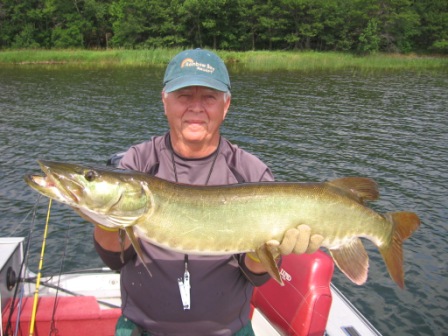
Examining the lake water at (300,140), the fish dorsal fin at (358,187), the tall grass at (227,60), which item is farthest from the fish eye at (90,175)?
the tall grass at (227,60)

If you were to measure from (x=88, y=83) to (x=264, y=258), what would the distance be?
83.6 feet

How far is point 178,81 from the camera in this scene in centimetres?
268

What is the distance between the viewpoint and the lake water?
6.87 metres

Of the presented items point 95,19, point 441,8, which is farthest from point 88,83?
point 441,8

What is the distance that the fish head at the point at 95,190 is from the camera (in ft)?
7.97

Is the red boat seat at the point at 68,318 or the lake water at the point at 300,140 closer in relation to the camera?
the red boat seat at the point at 68,318

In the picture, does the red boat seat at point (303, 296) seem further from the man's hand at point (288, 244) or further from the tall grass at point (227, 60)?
the tall grass at point (227, 60)

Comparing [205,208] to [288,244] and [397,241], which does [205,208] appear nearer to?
[288,244]

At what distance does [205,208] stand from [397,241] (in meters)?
1.45

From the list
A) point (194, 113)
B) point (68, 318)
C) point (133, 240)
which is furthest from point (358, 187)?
point (68, 318)

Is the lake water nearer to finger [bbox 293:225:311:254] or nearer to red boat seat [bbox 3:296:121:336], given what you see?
red boat seat [bbox 3:296:121:336]

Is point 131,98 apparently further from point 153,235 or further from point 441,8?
point 441,8

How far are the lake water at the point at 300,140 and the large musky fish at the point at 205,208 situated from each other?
8.03 feet

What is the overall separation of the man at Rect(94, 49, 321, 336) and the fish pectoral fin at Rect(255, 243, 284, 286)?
0.05m
